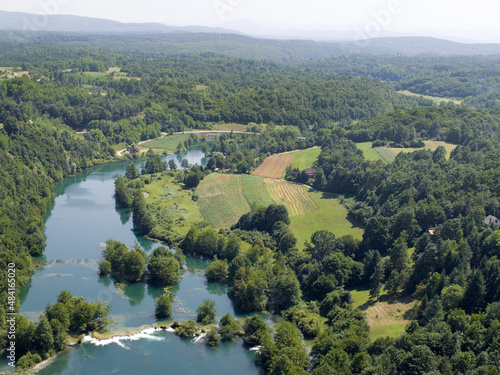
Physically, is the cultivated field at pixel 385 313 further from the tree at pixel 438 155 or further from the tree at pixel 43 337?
the tree at pixel 438 155

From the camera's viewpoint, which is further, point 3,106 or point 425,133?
point 425,133

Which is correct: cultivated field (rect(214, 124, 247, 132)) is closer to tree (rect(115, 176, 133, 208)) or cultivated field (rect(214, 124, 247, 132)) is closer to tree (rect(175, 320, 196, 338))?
tree (rect(115, 176, 133, 208))

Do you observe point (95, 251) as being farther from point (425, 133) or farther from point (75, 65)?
point (75, 65)

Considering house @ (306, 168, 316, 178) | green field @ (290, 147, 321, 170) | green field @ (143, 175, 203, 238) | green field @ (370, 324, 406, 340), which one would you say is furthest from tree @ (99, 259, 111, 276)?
green field @ (290, 147, 321, 170)

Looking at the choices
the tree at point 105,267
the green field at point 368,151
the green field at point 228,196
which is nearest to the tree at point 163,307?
the tree at point 105,267

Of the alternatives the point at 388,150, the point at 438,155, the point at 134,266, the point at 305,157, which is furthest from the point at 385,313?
the point at 388,150

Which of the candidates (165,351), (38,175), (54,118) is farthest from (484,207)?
(54,118)
